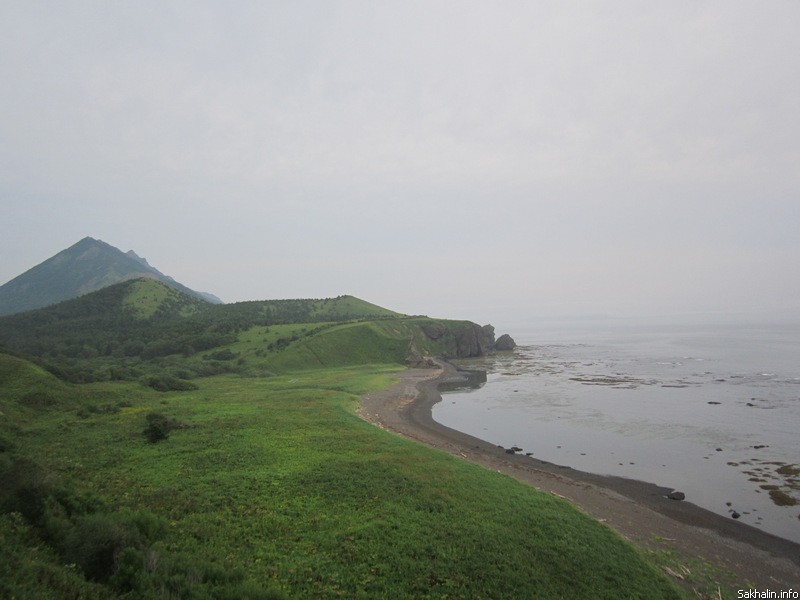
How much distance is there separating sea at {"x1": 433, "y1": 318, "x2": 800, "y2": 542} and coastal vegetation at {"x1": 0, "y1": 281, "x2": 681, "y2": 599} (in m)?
14.3

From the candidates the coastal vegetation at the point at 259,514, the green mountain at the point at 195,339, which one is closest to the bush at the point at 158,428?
the coastal vegetation at the point at 259,514

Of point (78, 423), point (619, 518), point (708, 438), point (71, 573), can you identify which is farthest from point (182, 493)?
point (708, 438)

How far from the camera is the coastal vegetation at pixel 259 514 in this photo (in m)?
12.0

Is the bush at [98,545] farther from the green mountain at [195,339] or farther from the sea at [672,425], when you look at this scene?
the green mountain at [195,339]

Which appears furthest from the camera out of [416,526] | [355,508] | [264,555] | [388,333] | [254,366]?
[388,333]

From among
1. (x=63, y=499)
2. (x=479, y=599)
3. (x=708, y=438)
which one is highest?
(x=63, y=499)

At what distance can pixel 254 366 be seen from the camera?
3679 inches

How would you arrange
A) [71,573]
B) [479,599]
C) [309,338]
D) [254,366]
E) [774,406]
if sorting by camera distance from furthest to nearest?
[309,338] < [254,366] < [774,406] < [479,599] < [71,573]

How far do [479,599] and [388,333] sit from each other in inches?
4662

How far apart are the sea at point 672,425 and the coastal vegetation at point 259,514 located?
562 inches

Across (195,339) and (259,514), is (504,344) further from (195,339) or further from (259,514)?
(259,514)

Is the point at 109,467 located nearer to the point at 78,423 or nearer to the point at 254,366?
the point at 78,423

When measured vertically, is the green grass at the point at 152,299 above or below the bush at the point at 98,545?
above

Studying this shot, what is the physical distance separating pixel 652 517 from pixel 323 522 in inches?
781
